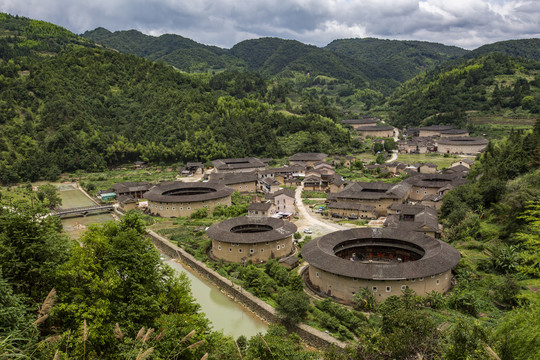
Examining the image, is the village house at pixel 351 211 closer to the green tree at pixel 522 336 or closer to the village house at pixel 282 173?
the village house at pixel 282 173

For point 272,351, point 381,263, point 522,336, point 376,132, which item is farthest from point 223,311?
point 376,132

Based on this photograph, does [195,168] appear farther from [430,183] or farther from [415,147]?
[415,147]

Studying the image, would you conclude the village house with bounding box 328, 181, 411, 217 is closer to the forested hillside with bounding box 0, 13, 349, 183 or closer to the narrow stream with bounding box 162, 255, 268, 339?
the narrow stream with bounding box 162, 255, 268, 339

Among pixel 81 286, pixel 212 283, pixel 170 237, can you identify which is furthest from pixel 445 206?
pixel 81 286

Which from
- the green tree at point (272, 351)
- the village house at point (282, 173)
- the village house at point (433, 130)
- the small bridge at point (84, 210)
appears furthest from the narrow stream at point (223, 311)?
the village house at point (433, 130)

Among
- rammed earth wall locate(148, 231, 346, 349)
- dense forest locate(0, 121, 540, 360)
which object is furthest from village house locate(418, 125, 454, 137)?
rammed earth wall locate(148, 231, 346, 349)

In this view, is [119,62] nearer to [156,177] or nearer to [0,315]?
[156,177]
